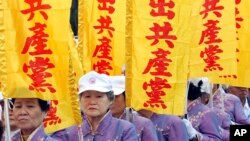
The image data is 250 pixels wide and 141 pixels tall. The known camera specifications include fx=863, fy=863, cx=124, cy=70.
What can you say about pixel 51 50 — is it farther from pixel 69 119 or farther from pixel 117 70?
pixel 117 70

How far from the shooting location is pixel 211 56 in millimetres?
9109

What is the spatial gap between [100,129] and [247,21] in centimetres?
342

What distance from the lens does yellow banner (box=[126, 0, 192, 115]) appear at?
7.59m

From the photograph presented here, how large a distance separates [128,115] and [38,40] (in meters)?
1.61

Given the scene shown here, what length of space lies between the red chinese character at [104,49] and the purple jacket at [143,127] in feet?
5.40

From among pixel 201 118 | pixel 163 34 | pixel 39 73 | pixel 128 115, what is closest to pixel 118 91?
pixel 128 115

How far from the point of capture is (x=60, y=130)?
7.43m

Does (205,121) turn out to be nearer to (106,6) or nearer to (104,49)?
(104,49)

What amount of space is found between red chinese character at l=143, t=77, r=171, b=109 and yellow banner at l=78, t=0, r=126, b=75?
1656 millimetres

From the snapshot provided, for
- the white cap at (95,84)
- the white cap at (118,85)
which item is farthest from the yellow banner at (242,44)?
the white cap at (95,84)

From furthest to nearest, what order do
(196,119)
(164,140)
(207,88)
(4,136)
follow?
(207,88) → (196,119) → (164,140) → (4,136)

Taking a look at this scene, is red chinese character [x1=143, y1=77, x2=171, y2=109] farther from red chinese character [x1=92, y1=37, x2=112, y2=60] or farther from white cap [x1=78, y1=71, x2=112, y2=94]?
red chinese character [x1=92, y1=37, x2=112, y2=60]

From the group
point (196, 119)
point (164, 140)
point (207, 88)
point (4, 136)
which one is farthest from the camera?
point (207, 88)

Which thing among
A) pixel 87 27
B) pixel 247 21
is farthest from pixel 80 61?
pixel 247 21
